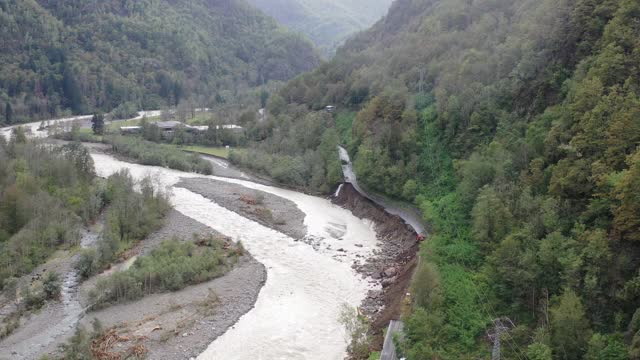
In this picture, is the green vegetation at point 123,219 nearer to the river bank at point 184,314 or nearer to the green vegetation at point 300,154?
the river bank at point 184,314

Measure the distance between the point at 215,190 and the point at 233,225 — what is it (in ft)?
50.3

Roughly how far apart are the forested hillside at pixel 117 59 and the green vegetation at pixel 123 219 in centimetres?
7418

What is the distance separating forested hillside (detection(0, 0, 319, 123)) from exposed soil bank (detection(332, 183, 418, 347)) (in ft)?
298

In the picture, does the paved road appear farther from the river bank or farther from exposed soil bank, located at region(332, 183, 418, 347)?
the river bank

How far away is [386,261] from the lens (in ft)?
165

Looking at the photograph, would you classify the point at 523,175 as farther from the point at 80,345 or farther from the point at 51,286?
the point at 51,286

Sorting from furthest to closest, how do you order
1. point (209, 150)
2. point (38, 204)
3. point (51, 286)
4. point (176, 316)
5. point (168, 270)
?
point (209, 150) < point (38, 204) < point (168, 270) < point (51, 286) < point (176, 316)

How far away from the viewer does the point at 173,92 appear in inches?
6265

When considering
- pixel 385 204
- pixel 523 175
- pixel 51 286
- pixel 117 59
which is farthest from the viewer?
pixel 117 59

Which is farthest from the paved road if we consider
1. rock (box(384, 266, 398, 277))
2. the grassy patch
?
the grassy patch

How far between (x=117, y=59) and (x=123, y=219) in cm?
11299

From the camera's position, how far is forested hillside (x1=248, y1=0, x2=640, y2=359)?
27734mm

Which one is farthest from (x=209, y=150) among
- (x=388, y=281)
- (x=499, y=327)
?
(x=499, y=327)

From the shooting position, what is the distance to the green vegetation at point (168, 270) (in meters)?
40.7
